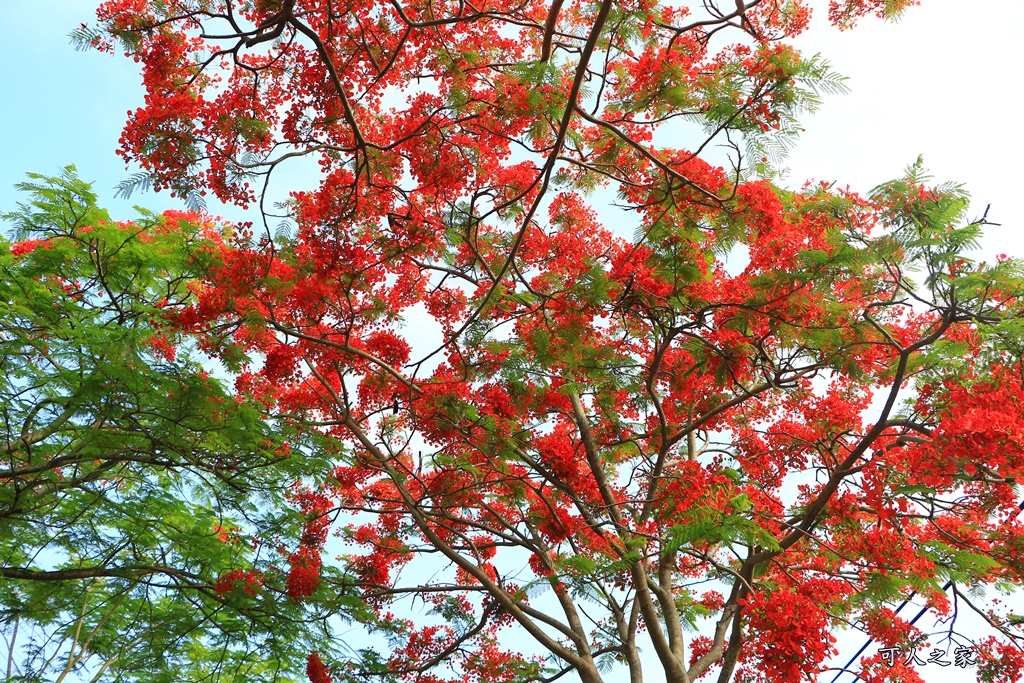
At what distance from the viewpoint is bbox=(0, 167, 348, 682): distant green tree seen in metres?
6.72

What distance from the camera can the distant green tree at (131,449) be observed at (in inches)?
265

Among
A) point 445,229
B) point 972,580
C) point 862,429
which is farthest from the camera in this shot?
point 862,429

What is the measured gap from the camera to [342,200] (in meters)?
6.58

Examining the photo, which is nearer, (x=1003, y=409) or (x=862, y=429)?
(x=1003, y=409)

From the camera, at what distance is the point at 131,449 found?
6.81 m

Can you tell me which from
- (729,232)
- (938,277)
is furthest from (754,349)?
(938,277)

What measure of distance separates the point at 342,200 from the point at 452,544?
12.3ft

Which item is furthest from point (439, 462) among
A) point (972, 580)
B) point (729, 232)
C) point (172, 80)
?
point (972, 580)

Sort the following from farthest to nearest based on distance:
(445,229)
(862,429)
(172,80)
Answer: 1. (862,429)
2. (445,229)
3. (172,80)

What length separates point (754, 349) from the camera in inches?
283

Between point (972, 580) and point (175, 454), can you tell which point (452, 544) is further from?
point (972, 580)

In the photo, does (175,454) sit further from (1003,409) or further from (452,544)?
(1003,409)

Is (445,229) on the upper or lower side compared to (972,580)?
→ upper

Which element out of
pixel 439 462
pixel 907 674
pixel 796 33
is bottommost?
pixel 907 674
